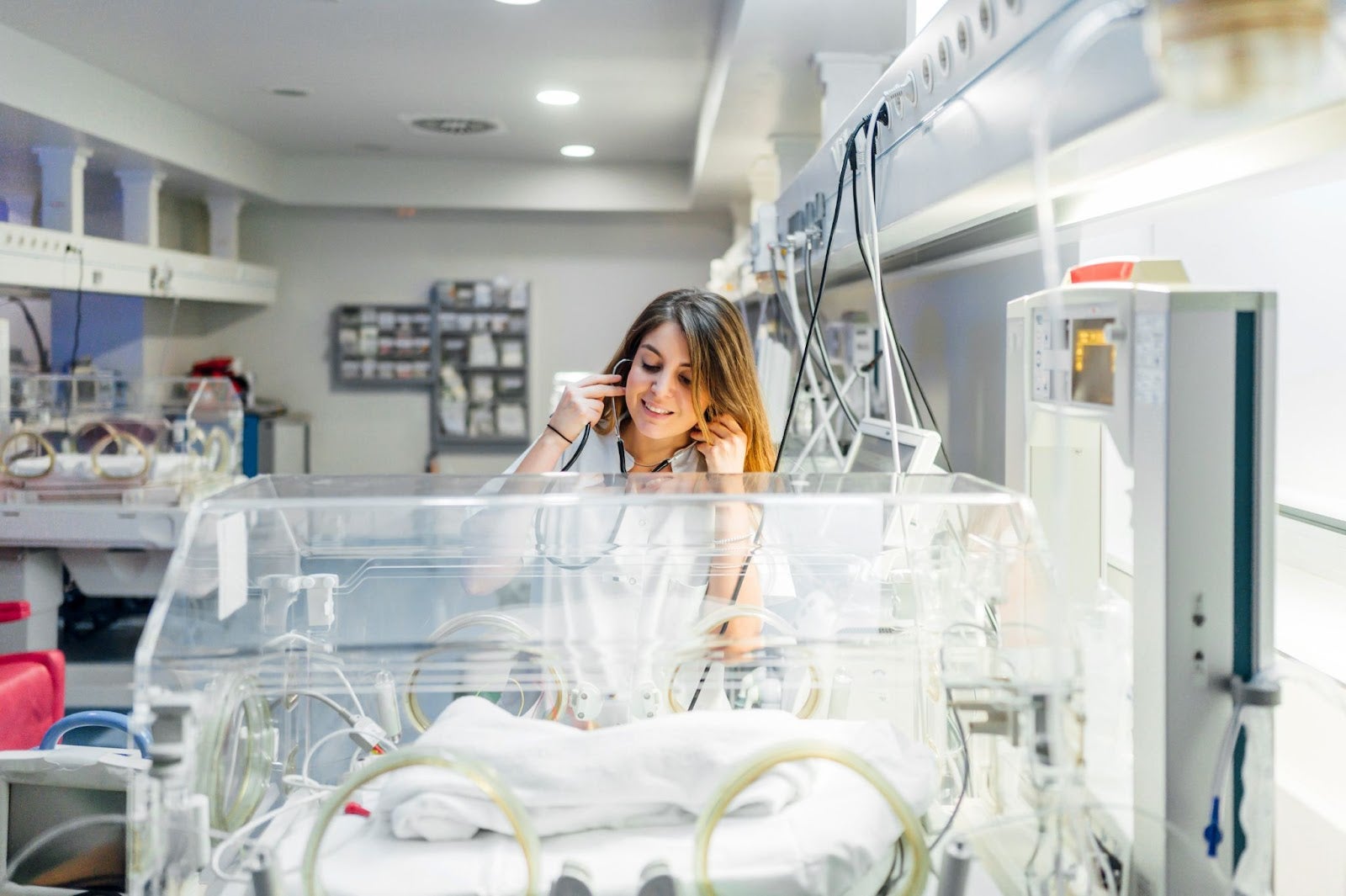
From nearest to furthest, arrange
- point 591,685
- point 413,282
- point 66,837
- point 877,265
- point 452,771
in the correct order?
point 452,771, point 591,685, point 66,837, point 877,265, point 413,282

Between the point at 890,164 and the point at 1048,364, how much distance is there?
69 cm

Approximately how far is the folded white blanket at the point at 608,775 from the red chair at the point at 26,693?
182 centimetres

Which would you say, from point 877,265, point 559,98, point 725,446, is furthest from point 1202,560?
point 559,98

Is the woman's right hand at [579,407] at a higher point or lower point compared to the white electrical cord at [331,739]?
higher

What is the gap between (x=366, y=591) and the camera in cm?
117

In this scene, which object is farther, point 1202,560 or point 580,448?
point 580,448

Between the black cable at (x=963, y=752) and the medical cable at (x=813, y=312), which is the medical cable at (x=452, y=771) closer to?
the black cable at (x=963, y=752)

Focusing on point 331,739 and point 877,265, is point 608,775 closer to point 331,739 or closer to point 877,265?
point 331,739

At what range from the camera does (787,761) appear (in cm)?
87

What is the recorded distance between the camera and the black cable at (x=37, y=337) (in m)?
4.53

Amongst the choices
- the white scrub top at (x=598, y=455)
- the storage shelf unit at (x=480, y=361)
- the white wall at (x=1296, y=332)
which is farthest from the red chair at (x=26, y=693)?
the storage shelf unit at (x=480, y=361)

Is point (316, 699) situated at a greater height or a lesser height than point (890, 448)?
lesser

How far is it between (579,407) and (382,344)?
5593mm

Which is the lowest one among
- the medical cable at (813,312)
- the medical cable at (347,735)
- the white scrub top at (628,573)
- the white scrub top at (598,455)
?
the medical cable at (347,735)
